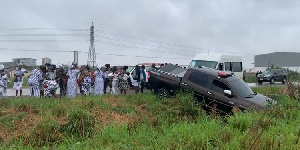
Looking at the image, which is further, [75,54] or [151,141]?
[75,54]

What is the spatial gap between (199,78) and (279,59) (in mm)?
81836

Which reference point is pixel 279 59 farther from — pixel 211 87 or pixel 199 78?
pixel 211 87

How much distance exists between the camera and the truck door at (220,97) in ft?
29.0

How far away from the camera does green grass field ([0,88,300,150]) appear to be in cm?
471

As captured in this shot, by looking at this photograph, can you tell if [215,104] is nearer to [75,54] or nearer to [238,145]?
[238,145]

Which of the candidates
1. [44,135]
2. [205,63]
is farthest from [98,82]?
[205,63]

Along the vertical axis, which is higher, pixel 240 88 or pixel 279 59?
pixel 279 59

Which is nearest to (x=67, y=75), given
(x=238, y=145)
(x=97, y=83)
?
(x=97, y=83)

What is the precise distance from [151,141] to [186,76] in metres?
5.61

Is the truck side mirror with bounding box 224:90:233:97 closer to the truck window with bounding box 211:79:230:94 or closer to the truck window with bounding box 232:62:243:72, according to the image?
the truck window with bounding box 211:79:230:94

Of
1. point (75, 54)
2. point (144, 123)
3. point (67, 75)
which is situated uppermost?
point (75, 54)

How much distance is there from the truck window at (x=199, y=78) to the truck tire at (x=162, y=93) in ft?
3.00

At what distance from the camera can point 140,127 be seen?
6.46 m

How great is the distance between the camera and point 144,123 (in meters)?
6.96
